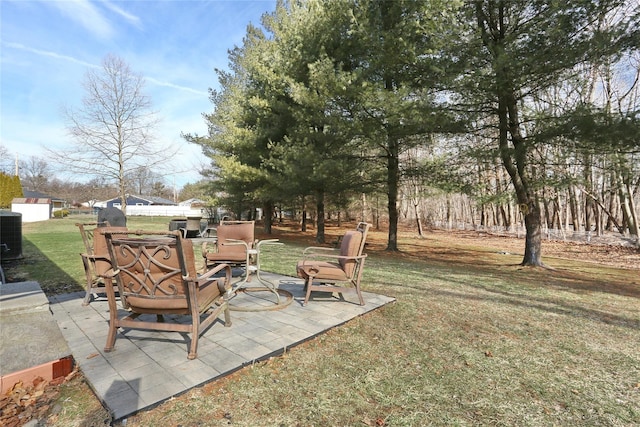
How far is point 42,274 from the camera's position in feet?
18.1

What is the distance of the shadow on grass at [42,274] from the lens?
4.61 m

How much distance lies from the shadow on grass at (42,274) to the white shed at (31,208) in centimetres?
2843

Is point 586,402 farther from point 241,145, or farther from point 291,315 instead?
point 241,145

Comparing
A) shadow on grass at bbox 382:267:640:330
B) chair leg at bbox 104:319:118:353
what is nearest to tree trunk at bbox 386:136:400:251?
shadow on grass at bbox 382:267:640:330

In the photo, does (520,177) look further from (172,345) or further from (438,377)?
(172,345)

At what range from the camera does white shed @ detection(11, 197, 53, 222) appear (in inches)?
1113

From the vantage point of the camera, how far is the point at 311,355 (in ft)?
8.87

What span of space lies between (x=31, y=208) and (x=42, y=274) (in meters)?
31.6

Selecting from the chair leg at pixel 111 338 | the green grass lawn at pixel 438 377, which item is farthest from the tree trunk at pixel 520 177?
the chair leg at pixel 111 338

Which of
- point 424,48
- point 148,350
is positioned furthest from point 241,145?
point 148,350

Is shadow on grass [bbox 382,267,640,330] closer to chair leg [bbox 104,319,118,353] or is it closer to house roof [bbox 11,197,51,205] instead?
chair leg [bbox 104,319,118,353]

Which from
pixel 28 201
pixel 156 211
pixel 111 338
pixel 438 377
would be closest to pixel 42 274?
pixel 111 338

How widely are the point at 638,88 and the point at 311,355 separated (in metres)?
21.7

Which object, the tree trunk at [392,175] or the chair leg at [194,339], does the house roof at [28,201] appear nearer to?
the tree trunk at [392,175]
